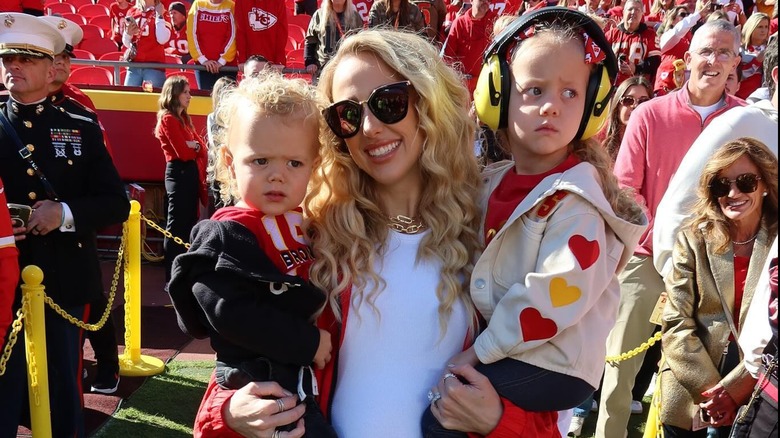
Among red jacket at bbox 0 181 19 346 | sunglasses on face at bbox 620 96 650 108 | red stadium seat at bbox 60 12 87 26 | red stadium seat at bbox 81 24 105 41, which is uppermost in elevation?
sunglasses on face at bbox 620 96 650 108

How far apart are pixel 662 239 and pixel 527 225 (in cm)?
228

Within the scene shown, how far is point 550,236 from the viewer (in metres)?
1.98

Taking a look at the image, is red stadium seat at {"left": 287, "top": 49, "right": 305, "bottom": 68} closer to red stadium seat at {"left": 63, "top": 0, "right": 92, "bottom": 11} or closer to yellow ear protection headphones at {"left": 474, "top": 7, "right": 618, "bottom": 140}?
red stadium seat at {"left": 63, "top": 0, "right": 92, "bottom": 11}

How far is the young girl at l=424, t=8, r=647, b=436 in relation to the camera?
194cm

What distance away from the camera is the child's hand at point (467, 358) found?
202 cm

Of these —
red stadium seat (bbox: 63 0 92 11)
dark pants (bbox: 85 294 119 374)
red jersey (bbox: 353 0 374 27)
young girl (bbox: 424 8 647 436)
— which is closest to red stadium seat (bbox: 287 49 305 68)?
red jersey (bbox: 353 0 374 27)

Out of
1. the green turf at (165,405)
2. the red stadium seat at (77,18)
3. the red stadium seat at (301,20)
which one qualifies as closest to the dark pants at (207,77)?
the green turf at (165,405)

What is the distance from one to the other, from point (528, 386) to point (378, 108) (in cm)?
80

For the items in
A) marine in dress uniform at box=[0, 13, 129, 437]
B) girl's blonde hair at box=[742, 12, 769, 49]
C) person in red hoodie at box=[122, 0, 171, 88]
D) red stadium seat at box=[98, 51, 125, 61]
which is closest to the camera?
marine in dress uniform at box=[0, 13, 129, 437]

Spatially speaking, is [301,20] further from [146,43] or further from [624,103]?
[624,103]

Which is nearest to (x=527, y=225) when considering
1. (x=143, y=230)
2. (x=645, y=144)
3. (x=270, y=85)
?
(x=270, y=85)

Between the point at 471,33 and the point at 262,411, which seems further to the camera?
the point at 471,33

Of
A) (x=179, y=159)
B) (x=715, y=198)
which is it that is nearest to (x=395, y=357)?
(x=715, y=198)

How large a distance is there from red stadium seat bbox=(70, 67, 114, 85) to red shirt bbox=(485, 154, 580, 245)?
36.0ft
